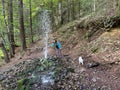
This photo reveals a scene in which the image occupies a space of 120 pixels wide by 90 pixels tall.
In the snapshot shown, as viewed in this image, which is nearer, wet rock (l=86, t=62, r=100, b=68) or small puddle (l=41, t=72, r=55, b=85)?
small puddle (l=41, t=72, r=55, b=85)

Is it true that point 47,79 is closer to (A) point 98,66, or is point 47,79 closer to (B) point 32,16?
(A) point 98,66

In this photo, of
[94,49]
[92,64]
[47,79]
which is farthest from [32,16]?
[47,79]

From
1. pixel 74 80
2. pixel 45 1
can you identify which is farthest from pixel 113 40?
pixel 45 1

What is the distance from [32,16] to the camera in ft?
61.7

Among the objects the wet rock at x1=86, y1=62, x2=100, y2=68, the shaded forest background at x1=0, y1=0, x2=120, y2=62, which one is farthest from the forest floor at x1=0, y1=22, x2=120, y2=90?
the shaded forest background at x1=0, y1=0, x2=120, y2=62

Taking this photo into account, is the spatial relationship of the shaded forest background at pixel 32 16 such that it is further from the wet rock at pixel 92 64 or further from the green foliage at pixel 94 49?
the wet rock at pixel 92 64

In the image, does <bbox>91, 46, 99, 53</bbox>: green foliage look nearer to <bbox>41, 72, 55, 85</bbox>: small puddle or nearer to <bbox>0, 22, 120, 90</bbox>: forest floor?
<bbox>0, 22, 120, 90</bbox>: forest floor

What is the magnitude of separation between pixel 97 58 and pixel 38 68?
3.01m

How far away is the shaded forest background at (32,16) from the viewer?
38.8 ft

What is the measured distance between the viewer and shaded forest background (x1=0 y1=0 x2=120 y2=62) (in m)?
11.8

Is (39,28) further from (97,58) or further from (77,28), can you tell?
(97,58)

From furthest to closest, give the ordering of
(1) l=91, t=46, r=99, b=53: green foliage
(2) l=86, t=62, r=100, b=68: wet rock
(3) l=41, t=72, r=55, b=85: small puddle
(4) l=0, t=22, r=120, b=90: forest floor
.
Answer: (1) l=91, t=46, r=99, b=53: green foliage, (2) l=86, t=62, r=100, b=68: wet rock, (3) l=41, t=72, r=55, b=85: small puddle, (4) l=0, t=22, r=120, b=90: forest floor

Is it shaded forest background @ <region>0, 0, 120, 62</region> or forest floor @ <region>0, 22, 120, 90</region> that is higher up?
shaded forest background @ <region>0, 0, 120, 62</region>

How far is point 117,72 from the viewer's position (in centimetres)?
658
